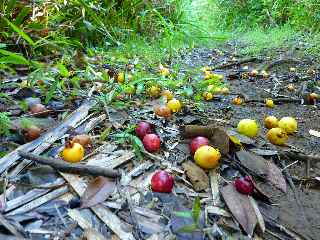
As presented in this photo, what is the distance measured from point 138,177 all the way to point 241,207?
0.63 metres

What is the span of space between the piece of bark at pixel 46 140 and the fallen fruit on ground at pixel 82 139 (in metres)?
0.15

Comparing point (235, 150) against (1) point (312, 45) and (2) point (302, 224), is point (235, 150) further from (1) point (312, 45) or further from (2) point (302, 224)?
(1) point (312, 45)

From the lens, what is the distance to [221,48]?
948cm

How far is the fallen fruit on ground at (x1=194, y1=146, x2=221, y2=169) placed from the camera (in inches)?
97.8

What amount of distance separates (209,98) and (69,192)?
7.44 ft

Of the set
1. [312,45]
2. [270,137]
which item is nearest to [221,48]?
[312,45]

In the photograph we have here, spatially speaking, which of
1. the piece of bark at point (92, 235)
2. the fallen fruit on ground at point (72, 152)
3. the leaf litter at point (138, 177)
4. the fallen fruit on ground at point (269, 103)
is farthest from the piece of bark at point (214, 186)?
the fallen fruit on ground at point (269, 103)

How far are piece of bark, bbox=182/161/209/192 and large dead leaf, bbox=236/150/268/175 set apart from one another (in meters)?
0.32

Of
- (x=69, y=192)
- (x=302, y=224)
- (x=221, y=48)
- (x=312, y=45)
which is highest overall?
(x=69, y=192)

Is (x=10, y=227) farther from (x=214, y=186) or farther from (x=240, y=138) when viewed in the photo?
(x=240, y=138)

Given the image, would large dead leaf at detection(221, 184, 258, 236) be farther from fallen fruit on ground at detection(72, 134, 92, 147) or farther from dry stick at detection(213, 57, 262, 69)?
dry stick at detection(213, 57, 262, 69)

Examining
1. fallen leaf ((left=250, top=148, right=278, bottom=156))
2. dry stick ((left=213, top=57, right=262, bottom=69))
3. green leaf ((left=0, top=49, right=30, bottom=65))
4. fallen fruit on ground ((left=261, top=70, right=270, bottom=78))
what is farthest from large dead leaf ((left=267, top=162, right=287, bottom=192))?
dry stick ((left=213, top=57, right=262, bottom=69))

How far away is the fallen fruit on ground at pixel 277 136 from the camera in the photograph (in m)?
3.00

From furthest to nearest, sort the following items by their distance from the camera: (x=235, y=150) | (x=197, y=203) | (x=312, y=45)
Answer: (x=312, y=45), (x=235, y=150), (x=197, y=203)
